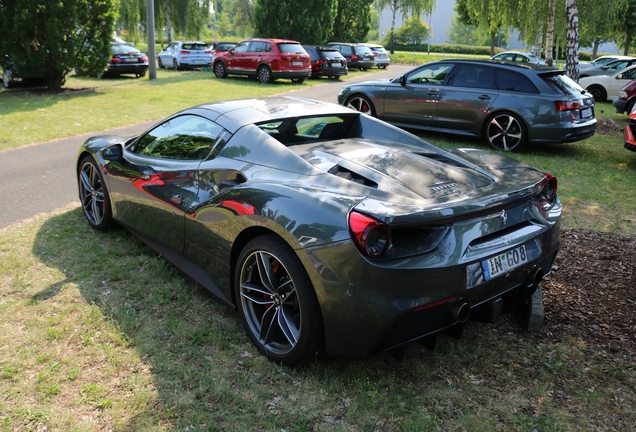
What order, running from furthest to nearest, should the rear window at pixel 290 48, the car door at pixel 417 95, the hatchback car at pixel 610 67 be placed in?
the hatchback car at pixel 610 67 → the rear window at pixel 290 48 → the car door at pixel 417 95

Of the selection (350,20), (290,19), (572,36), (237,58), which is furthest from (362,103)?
(350,20)

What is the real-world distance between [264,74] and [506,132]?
44.7ft

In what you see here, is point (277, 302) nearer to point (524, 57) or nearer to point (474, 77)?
point (474, 77)

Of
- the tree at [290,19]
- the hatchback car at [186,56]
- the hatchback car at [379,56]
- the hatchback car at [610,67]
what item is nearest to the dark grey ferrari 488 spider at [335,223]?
the hatchback car at [610,67]

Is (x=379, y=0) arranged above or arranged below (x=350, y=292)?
above

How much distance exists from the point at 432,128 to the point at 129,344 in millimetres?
8225

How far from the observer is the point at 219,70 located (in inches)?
912

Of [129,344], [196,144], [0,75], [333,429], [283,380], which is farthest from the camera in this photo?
[0,75]

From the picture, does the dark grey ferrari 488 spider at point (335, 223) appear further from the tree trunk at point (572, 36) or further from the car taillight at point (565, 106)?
the tree trunk at point (572, 36)

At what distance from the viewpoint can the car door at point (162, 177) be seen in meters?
4.00

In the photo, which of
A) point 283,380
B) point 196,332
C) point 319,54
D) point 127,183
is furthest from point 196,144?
point 319,54

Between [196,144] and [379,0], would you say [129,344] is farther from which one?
[379,0]

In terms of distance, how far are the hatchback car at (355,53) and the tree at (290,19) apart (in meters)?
1.63

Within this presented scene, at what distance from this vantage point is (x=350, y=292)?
9.17 ft
